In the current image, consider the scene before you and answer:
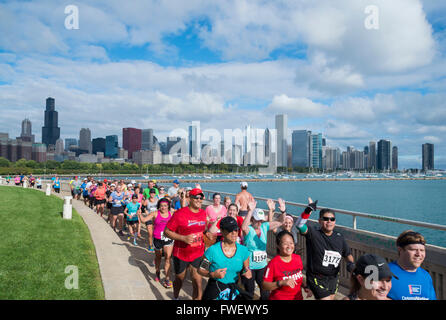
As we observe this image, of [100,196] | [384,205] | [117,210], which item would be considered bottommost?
[384,205]

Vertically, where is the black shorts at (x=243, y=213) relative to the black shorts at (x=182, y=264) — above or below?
above

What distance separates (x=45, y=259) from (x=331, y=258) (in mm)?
7093

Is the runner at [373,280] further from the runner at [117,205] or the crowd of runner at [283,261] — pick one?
the runner at [117,205]

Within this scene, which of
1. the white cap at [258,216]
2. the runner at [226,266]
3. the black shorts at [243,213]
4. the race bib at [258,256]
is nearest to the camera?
the runner at [226,266]

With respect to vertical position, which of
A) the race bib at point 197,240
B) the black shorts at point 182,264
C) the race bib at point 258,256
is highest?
the race bib at point 197,240

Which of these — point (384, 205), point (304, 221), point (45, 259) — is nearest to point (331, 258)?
point (304, 221)

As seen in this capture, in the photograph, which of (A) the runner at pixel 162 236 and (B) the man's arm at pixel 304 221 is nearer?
(B) the man's arm at pixel 304 221

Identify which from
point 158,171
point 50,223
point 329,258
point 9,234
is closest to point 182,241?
point 329,258

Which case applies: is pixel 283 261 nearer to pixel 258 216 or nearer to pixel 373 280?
pixel 373 280

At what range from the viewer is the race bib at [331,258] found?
454 centimetres

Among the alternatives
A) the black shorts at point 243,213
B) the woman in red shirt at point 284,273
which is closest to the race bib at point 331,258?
the woman in red shirt at point 284,273

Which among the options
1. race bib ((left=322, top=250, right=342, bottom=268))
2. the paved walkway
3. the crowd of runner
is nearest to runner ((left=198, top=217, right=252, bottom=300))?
the crowd of runner

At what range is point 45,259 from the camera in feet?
27.0
